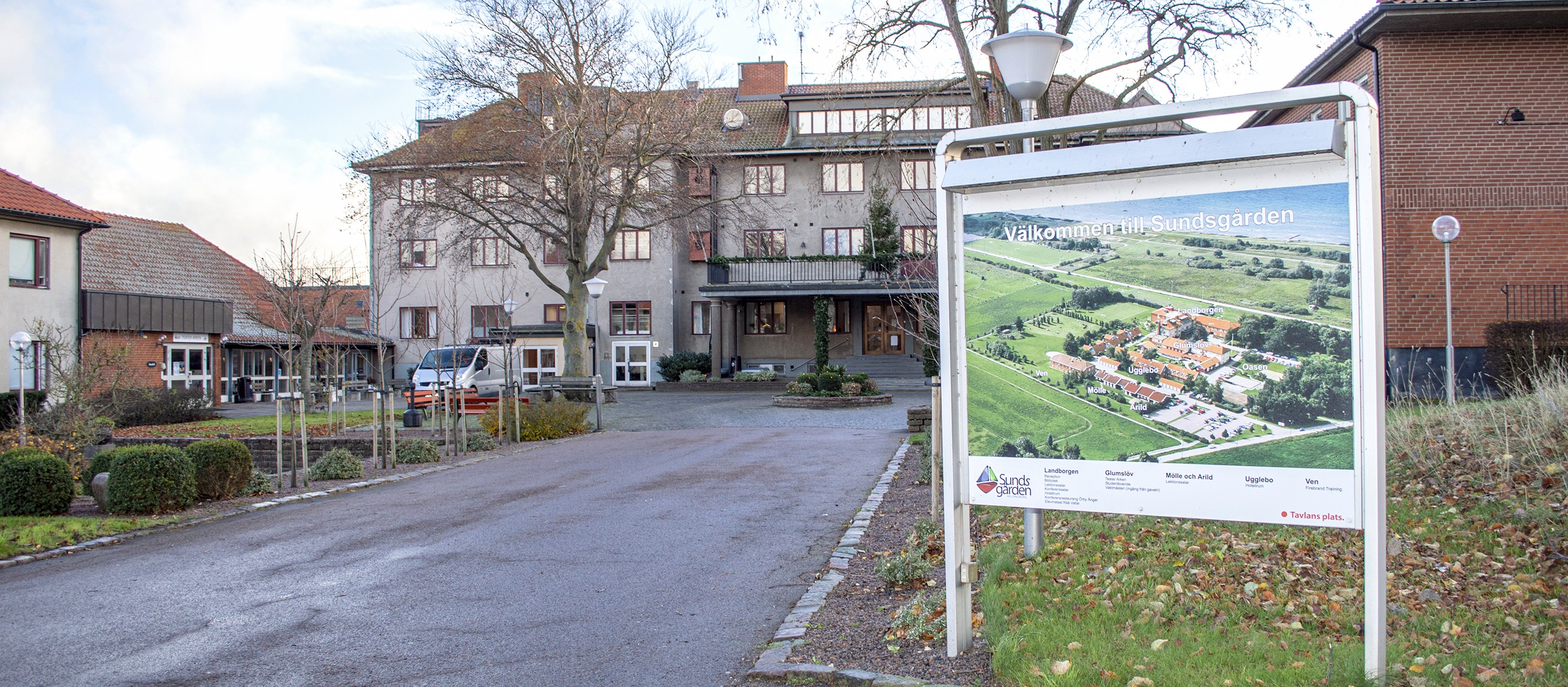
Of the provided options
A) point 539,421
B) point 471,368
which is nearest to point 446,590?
point 539,421

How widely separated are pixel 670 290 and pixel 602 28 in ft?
46.0

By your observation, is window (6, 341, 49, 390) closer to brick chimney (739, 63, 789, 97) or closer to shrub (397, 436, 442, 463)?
shrub (397, 436, 442, 463)

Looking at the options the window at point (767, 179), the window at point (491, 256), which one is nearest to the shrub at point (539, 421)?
the window at point (767, 179)

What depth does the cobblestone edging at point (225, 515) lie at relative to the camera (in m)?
8.71

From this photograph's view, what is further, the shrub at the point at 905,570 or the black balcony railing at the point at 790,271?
the black balcony railing at the point at 790,271

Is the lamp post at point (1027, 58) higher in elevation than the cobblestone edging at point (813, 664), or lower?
higher

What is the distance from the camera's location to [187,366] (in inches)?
1407

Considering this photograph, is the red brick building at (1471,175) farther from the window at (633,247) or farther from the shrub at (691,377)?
the window at (633,247)

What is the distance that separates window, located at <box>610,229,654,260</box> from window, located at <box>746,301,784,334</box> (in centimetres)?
472

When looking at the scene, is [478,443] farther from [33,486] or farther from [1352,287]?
[1352,287]

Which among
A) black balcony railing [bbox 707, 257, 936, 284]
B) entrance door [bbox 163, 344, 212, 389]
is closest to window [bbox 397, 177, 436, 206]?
entrance door [bbox 163, 344, 212, 389]

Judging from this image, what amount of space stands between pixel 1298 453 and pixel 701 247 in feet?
128

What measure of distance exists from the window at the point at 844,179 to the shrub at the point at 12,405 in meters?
26.9

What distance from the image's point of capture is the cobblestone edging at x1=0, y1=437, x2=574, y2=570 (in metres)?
8.71
